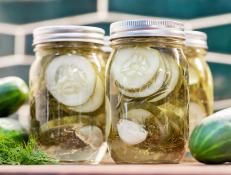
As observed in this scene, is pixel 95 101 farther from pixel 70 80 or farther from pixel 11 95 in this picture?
pixel 11 95

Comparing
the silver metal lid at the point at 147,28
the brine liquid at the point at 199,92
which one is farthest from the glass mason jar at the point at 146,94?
the brine liquid at the point at 199,92

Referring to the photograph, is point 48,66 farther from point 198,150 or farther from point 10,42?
point 10,42

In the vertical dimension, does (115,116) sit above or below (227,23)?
below

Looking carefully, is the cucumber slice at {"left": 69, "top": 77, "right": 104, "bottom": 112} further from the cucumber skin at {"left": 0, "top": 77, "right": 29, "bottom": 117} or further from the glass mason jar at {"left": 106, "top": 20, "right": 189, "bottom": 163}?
the cucumber skin at {"left": 0, "top": 77, "right": 29, "bottom": 117}

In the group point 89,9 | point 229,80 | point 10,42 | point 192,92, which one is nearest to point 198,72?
point 192,92

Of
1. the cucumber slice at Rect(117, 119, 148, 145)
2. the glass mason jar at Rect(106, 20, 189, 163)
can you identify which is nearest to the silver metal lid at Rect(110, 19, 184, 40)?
the glass mason jar at Rect(106, 20, 189, 163)

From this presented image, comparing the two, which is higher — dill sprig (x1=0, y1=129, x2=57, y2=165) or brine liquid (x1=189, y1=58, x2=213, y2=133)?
brine liquid (x1=189, y1=58, x2=213, y2=133)
